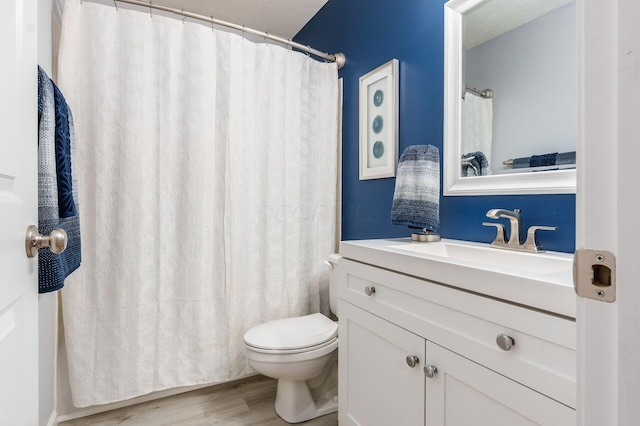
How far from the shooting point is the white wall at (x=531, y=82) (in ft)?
3.66

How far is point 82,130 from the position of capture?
59.6 inches

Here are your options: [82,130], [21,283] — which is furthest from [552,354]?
[82,130]

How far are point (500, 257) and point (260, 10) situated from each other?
7.46 feet

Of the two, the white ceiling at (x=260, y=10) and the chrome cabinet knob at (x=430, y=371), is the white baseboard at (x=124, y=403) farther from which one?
the white ceiling at (x=260, y=10)

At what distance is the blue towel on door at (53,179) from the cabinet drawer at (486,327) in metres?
1.04

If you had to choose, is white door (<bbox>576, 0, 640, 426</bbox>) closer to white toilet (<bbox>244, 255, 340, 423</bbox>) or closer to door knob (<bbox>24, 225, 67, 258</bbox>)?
door knob (<bbox>24, 225, 67, 258</bbox>)

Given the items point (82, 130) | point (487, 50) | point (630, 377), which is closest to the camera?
point (630, 377)

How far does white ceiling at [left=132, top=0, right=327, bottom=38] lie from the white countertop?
1.89 meters

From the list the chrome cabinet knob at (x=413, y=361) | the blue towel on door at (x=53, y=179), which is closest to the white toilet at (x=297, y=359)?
the chrome cabinet knob at (x=413, y=361)

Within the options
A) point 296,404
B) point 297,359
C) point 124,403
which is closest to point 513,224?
point 297,359

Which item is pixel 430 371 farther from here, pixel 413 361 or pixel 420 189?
pixel 420 189

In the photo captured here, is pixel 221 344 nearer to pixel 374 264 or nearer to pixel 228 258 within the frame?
pixel 228 258

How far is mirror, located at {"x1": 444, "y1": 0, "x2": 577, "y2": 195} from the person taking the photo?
1122 millimetres

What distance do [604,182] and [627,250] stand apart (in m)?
0.07
